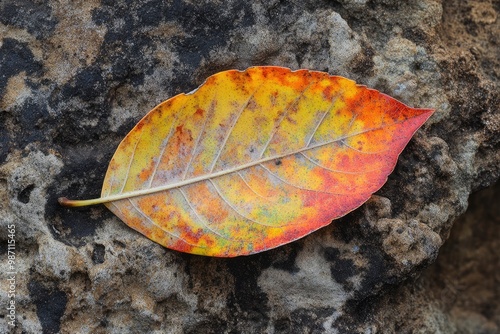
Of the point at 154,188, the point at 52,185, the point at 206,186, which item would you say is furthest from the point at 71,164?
the point at 206,186

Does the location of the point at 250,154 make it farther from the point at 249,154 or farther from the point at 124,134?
the point at 124,134

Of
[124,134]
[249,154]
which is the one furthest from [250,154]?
[124,134]

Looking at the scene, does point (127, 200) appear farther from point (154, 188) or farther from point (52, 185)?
point (52, 185)

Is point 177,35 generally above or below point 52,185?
above
